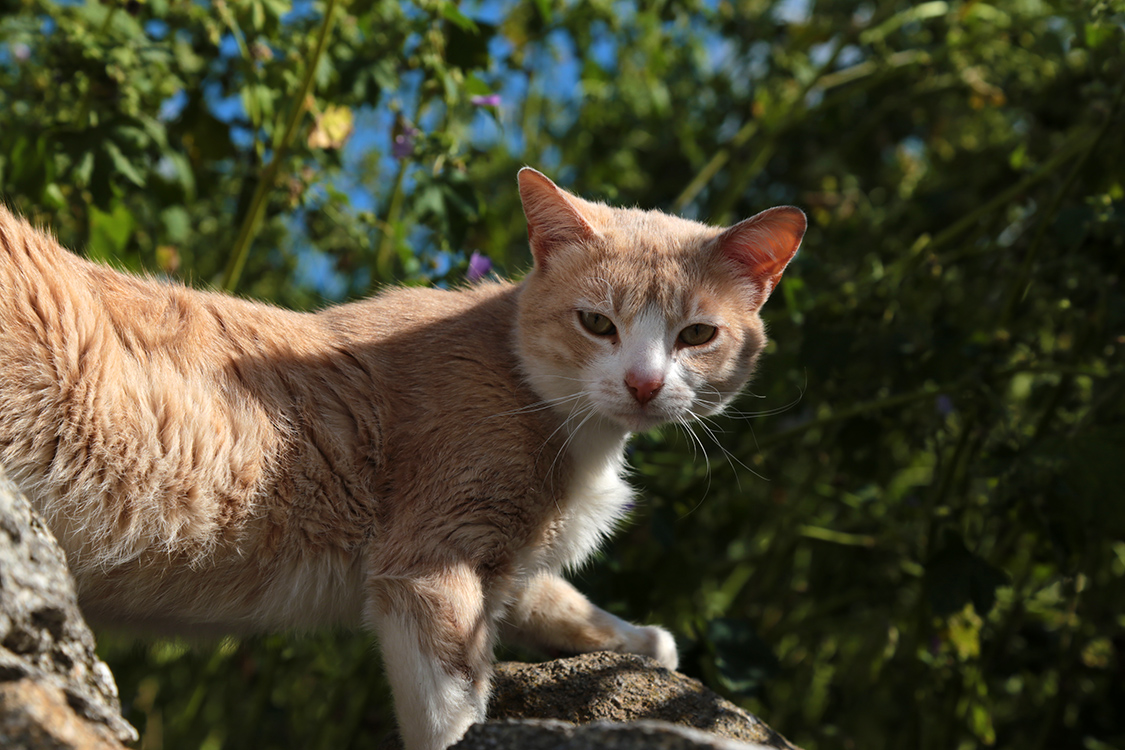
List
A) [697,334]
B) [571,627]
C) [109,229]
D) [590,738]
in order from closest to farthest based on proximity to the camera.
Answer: [590,738] → [697,334] → [571,627] → [109,229]

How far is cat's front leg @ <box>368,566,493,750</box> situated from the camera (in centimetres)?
181

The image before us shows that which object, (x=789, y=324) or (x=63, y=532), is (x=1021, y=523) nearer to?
(x=789, y=324)

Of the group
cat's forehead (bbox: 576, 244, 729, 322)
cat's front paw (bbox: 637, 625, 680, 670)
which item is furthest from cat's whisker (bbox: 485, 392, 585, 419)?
cat's front paw (bbox: 637, 625, 680, 670)

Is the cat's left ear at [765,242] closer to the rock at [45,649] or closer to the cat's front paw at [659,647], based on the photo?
the cat's front paw at [659,647]

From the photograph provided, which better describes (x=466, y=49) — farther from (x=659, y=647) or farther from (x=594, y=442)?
(x=659, y=647)

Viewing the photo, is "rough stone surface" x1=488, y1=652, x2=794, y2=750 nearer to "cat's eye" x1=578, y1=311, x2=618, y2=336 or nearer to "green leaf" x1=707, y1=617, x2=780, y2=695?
"green leaf" x1=707, y1=617, x2=780, y2=695

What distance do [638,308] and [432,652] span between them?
94cm

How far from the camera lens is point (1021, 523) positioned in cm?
278

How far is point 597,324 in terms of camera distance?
2.18m

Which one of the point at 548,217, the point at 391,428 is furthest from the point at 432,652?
the point at 548,217

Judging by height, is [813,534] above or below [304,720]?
above

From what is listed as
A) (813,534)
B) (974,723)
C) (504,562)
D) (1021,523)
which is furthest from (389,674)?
(974,723)

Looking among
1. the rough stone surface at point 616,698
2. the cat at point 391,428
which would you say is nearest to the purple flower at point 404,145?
the cat at point 391,428

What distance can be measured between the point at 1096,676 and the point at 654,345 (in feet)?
7.84
